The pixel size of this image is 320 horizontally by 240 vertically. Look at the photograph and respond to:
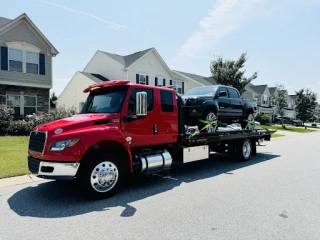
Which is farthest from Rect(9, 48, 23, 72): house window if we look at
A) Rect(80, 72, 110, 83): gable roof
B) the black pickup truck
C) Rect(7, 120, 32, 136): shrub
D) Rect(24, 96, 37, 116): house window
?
the black pickup truck

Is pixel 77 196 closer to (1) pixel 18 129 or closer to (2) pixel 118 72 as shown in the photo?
(1) pixel 18 129

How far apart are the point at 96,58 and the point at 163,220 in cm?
2733

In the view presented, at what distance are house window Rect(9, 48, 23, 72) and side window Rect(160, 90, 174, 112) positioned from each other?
15.0 m

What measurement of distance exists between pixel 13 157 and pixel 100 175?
5.31m

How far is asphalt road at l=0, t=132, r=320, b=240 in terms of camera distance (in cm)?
360

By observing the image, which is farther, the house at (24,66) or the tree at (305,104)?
the tree at (305,104)

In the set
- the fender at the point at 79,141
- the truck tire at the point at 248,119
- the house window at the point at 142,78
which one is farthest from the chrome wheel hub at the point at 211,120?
the house window at the point at 142,78

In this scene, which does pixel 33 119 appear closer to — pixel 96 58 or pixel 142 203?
pixel 142 203

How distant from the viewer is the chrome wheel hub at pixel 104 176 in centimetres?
485

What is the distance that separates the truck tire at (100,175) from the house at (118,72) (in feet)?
67.5

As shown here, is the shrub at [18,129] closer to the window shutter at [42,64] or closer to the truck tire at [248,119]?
the window shutter at [42,64]

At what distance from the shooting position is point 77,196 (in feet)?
17.0

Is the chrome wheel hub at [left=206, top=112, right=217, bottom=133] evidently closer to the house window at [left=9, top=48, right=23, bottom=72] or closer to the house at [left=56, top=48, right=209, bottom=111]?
the house window at [left=9, top=48, right=23, bottom=72]

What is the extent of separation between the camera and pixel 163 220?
13.1 ft
